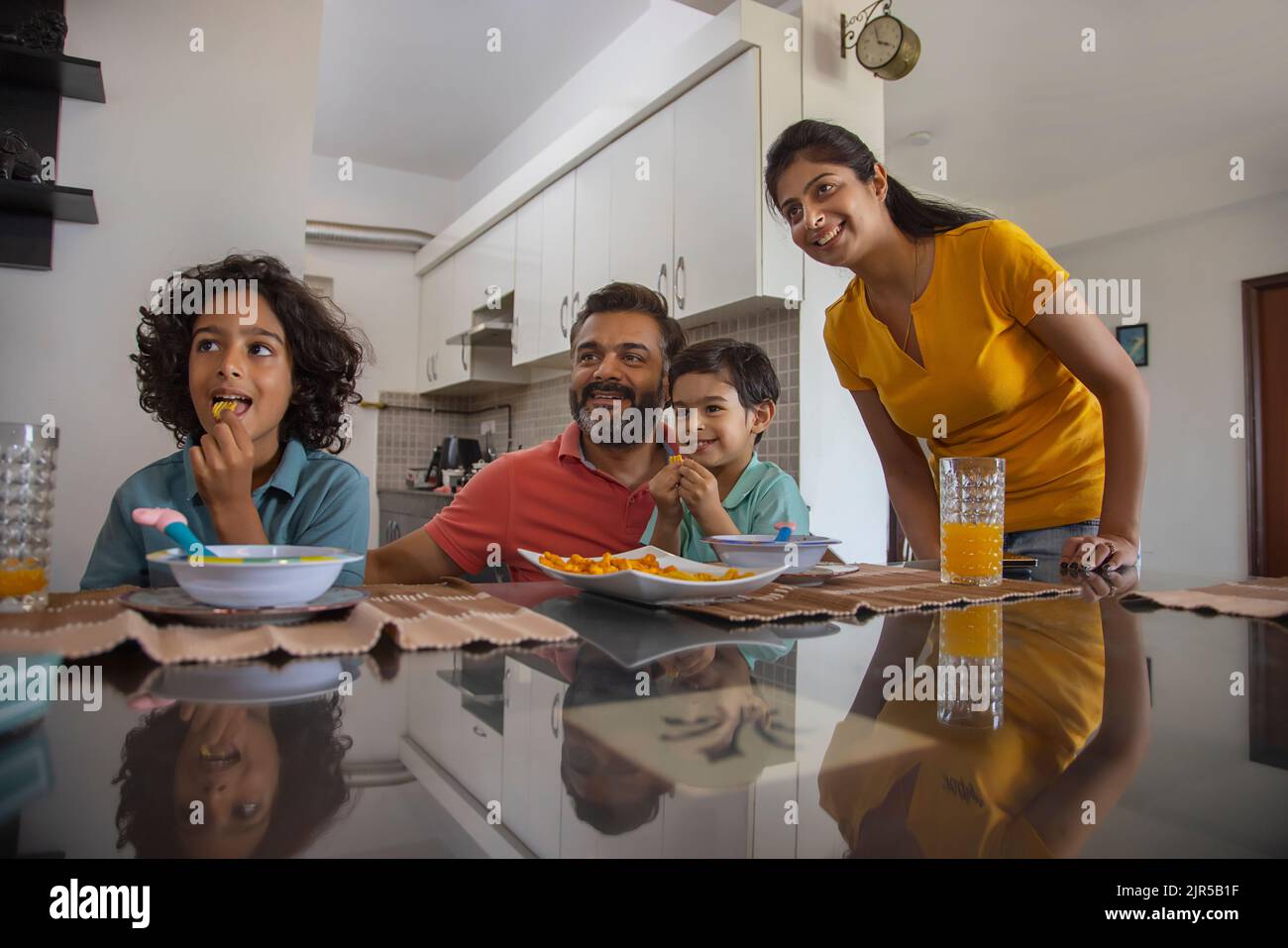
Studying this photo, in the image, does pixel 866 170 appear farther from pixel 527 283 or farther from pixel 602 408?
pixel 527 283

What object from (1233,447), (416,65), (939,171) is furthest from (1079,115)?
(416,65)

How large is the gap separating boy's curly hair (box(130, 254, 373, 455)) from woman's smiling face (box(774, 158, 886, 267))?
37.7 inches

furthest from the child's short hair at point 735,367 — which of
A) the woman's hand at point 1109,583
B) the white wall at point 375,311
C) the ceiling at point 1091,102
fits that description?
the white wall at point 375,311

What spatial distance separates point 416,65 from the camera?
4.32 m

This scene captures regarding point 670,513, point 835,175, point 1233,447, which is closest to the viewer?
point 670,513

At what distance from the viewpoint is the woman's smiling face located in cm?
165

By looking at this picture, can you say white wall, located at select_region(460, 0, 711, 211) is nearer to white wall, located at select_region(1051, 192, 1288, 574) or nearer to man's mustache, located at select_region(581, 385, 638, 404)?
man's mustache, located at select_region(581, 385, 638, 404)

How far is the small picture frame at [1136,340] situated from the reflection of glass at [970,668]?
216 inches

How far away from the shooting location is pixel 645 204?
3281mm

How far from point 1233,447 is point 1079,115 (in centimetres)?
223

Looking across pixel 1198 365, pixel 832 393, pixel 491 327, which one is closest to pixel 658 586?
pixel 832 393
